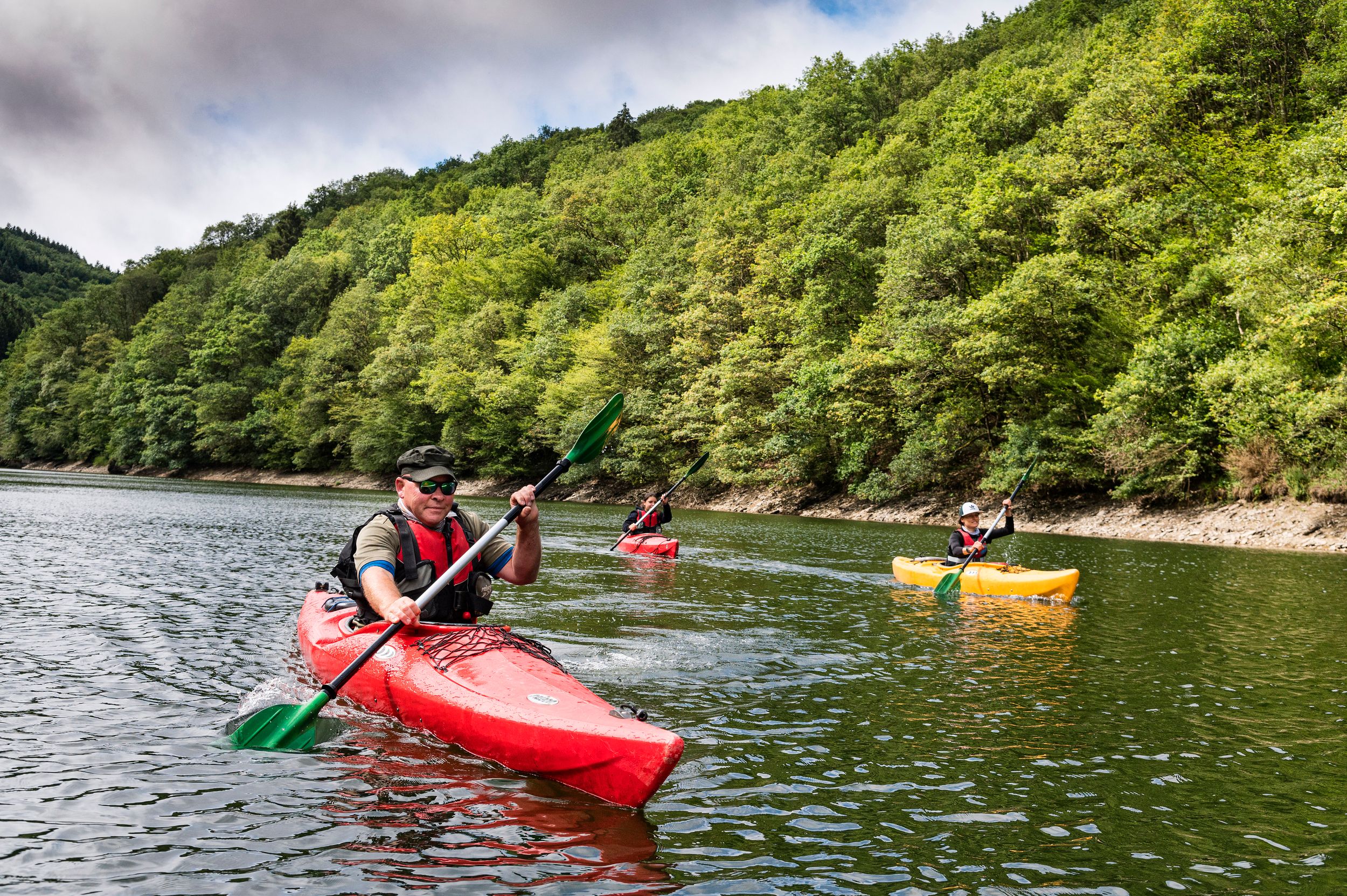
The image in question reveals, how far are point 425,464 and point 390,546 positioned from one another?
61 cm

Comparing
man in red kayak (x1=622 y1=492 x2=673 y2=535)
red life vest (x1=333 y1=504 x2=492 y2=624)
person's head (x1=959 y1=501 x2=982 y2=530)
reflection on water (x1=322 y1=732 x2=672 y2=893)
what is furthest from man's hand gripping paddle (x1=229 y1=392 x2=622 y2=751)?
man in red kayak (x1=622 y1=492 x2=673 y2=535)

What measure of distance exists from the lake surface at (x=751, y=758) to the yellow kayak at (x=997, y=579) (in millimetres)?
362

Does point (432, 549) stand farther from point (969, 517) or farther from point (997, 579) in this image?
point (969, 517)

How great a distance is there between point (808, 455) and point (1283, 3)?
23.6 meters

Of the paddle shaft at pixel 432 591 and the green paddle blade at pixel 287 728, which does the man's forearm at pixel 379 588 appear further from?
the green paddle blade at pixel 287 728

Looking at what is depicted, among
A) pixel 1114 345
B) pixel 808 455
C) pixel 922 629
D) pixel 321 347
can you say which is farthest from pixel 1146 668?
pixel 321 347

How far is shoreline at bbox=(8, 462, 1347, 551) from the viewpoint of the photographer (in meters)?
22.5

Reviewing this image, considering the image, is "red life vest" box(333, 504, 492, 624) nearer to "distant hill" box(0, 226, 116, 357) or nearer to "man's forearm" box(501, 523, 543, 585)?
"man's forearm" box(501, 523, 543, 585)

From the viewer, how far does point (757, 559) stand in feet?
59.4

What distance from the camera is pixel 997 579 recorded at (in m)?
13.3

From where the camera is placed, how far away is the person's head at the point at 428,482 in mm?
6062

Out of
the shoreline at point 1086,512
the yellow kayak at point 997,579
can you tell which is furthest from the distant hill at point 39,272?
the yellow kayak at point 997,579

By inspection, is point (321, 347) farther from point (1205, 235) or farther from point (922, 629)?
point (922, 629)

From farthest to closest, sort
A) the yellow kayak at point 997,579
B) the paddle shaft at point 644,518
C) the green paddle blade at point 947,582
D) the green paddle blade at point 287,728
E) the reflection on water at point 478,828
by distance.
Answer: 1. the paddle shaft at point 644,518
2. the green paddle blade at point 947,582
3. the yellow kayak at point 997,579
4. the green paddle blade at point 287,728
5. the reflection on water at point 478,828
